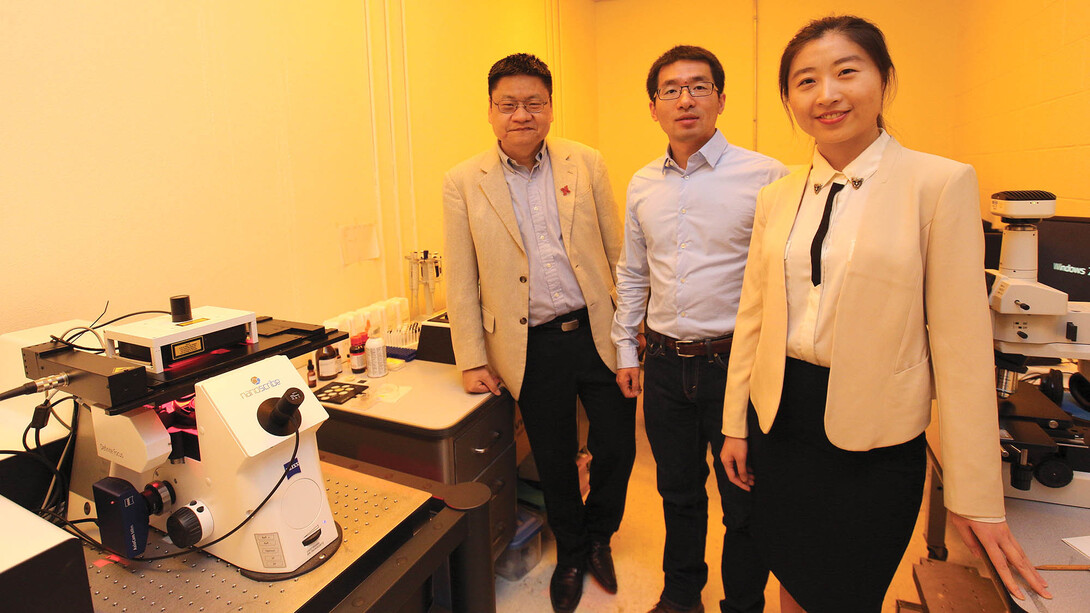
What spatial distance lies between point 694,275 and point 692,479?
0.62 m

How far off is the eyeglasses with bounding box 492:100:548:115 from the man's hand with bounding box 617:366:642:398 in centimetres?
86

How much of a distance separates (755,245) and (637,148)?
11.8 ft

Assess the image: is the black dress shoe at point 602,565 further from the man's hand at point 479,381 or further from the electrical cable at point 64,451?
the electrical cable at point 64,451

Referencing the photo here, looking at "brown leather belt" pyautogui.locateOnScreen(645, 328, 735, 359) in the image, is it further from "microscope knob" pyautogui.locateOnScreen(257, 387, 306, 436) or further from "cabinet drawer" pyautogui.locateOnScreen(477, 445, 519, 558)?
"microscope knob" pyautogui.locateOnScreen(257, 387, 306, 436)

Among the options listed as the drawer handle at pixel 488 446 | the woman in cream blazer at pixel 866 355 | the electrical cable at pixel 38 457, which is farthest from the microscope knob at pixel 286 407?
the drawer handle at pixel 488 446

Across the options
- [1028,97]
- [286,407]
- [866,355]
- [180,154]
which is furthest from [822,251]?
[1028,97]

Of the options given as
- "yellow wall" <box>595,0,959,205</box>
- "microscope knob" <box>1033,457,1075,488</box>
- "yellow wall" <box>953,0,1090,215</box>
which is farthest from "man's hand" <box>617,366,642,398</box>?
"yellow wall" <box>595,0,959,205</box>

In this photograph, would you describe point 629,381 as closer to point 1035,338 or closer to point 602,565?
point 602,565

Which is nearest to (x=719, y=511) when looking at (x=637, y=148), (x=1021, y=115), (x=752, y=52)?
(x=1021, y=115)

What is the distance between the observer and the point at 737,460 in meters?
1.33

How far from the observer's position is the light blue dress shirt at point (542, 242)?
1817mm

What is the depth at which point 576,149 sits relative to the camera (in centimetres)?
189

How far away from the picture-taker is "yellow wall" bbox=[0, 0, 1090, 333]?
4.26ft

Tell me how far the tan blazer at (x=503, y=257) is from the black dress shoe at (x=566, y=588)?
26.7 inches
